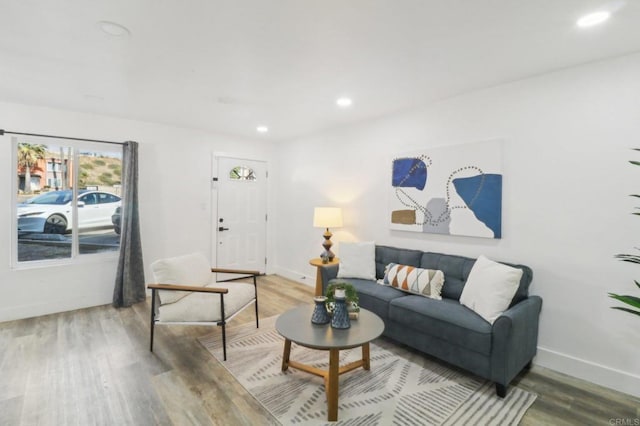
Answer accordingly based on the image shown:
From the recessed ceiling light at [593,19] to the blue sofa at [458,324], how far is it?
70.6 inches

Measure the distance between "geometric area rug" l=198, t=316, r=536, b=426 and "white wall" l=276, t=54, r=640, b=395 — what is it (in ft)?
2.47

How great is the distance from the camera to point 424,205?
3.51m

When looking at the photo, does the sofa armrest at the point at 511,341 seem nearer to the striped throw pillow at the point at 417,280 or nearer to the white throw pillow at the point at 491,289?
the white throw pillow at the point at 491,289

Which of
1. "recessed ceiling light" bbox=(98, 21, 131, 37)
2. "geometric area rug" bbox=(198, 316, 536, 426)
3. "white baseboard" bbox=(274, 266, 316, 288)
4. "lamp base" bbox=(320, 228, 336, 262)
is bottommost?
"geometric area rug" bbox=(198, 316, 536, 426)

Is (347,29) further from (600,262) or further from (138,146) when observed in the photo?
(138,146)

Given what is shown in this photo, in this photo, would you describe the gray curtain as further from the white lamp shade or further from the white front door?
the white lamp shade

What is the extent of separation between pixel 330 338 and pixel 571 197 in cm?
223

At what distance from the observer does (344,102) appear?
3510 millimetres

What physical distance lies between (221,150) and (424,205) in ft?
11.1

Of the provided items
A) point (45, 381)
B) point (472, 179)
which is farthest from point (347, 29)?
point (45, 381)

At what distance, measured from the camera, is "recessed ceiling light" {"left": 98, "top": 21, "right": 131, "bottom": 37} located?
2014 mm

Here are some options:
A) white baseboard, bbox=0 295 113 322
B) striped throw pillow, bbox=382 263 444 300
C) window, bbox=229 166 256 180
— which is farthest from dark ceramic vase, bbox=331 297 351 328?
window, bbox=229 166 256 180

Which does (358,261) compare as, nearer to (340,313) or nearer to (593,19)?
(340,313)

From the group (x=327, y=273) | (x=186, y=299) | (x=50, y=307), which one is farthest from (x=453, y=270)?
(x=50, y=307)
